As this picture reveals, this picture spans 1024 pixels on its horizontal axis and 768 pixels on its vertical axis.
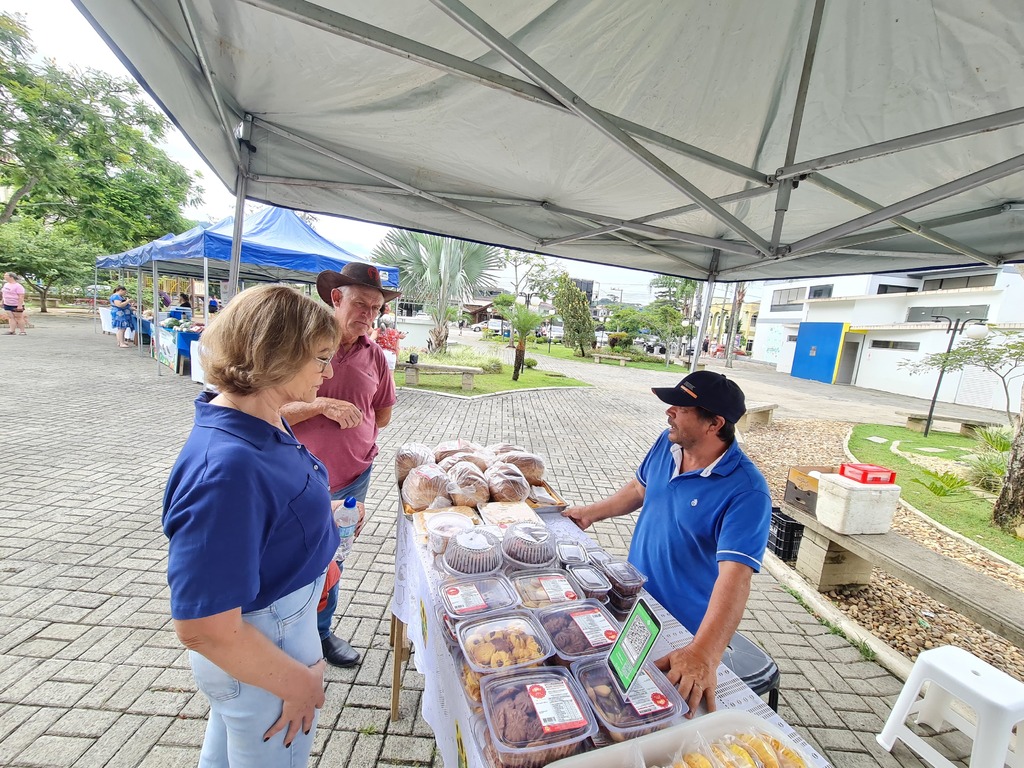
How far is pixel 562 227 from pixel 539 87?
198cm

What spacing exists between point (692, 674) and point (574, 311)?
23650mm

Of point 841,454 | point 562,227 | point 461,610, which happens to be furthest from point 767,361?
point 461,610

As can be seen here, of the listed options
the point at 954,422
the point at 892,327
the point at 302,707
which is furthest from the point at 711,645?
the point at 892,327

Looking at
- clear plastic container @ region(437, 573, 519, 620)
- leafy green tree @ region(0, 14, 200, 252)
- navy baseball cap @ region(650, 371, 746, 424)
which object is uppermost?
leafy green tree @ region(0, 14, 200, 252)

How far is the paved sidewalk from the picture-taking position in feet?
6.54

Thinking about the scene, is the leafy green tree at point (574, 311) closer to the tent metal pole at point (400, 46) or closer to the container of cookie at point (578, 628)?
the tent metal pole at point (400, 46)

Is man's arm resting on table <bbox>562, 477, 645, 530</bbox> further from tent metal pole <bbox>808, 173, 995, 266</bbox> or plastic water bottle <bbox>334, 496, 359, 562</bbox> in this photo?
tent metal pole <bbox>808, 173, 995, 266</bbox>

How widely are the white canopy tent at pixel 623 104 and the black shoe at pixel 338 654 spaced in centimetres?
267

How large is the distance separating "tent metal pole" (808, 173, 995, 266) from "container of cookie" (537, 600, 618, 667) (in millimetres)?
2222

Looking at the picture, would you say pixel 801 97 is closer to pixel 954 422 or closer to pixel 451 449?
pixel 451 449

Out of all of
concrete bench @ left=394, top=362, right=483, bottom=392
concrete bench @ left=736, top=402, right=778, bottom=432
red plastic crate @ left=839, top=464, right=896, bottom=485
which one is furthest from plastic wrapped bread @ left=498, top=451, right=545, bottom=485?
concrete bench @ left=394, top=362, right=483, bottom=392

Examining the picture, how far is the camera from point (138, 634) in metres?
2.54

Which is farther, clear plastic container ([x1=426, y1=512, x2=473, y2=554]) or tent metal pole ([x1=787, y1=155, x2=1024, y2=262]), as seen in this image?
clear plastic container ([x1=426, y1=512, x2=473, y2=554])

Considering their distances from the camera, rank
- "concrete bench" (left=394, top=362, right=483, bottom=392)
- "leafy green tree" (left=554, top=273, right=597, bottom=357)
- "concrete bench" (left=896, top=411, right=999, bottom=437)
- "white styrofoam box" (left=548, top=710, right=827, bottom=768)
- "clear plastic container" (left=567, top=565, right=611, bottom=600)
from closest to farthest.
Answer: "white styrofoam box" (left=548, top=710, right=827, bottom=768) < "clear plastic container" (left=567, top=565, right=611, bottom=600) < "concrete bench" (left=896, top=411, right=999, bottom=437) < "concrete bench" (left=394, top=362, right=483, bottom=392) < "leafy green tree" (left=554, top=273, right=597, bottom=357)
